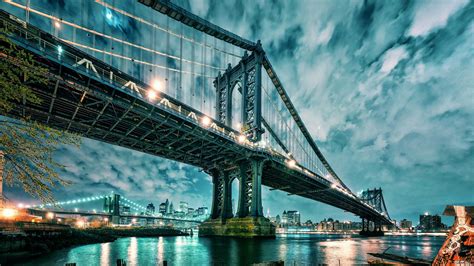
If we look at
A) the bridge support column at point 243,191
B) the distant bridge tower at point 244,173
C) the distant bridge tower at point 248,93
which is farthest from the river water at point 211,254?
the distant bridge tower at point 248,93

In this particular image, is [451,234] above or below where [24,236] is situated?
above

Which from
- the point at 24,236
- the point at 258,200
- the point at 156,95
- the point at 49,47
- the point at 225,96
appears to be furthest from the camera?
the point at 225,96

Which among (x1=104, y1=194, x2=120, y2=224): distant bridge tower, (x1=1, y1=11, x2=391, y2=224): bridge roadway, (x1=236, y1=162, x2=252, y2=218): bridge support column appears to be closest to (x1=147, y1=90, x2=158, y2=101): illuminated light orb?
(x1=1, y1=11, x2=391, y2=224): bridge roadway

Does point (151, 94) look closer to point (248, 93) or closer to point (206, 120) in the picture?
point (206, 120)

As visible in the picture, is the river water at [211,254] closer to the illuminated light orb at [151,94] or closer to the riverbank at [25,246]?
the riverbank at [25,246]

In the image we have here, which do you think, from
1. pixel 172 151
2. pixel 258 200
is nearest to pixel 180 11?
pixel 172 151

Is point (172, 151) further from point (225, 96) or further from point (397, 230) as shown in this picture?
point (397, 230)

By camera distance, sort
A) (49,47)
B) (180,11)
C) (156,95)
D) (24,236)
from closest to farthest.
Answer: (49,47)
(24,236)
(156,95)
(180,11)
